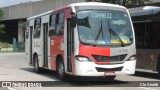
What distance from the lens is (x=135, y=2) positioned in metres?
31.0

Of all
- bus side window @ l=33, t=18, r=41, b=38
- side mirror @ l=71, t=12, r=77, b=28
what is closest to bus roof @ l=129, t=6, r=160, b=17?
side mirror @ l=71, t=12, r=77, b=28

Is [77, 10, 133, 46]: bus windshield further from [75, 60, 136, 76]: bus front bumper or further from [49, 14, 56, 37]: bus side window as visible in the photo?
[49, 14, 56, 37]: bus side window

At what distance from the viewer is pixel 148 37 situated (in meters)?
18.8

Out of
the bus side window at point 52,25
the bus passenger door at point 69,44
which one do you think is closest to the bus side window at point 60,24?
the bus side window at point 52,25

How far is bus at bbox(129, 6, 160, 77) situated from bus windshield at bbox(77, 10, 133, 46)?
8.83ft

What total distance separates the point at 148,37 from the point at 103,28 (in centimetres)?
394

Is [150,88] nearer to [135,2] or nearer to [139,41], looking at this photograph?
[139,41]

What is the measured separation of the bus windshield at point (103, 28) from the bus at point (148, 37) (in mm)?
2691

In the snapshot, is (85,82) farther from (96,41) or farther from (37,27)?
(37,27)

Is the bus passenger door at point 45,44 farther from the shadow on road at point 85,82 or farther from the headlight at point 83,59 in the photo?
the headlight at point 83,59

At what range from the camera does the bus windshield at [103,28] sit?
1527 cm

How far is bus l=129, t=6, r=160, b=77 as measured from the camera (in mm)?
18111

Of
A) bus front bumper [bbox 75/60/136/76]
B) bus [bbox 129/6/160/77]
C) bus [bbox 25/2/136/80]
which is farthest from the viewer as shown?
bus [bbox 129/6/160/77]

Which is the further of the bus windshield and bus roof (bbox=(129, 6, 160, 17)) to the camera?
bus roof (bbox=(129, 6, 160, 17))
